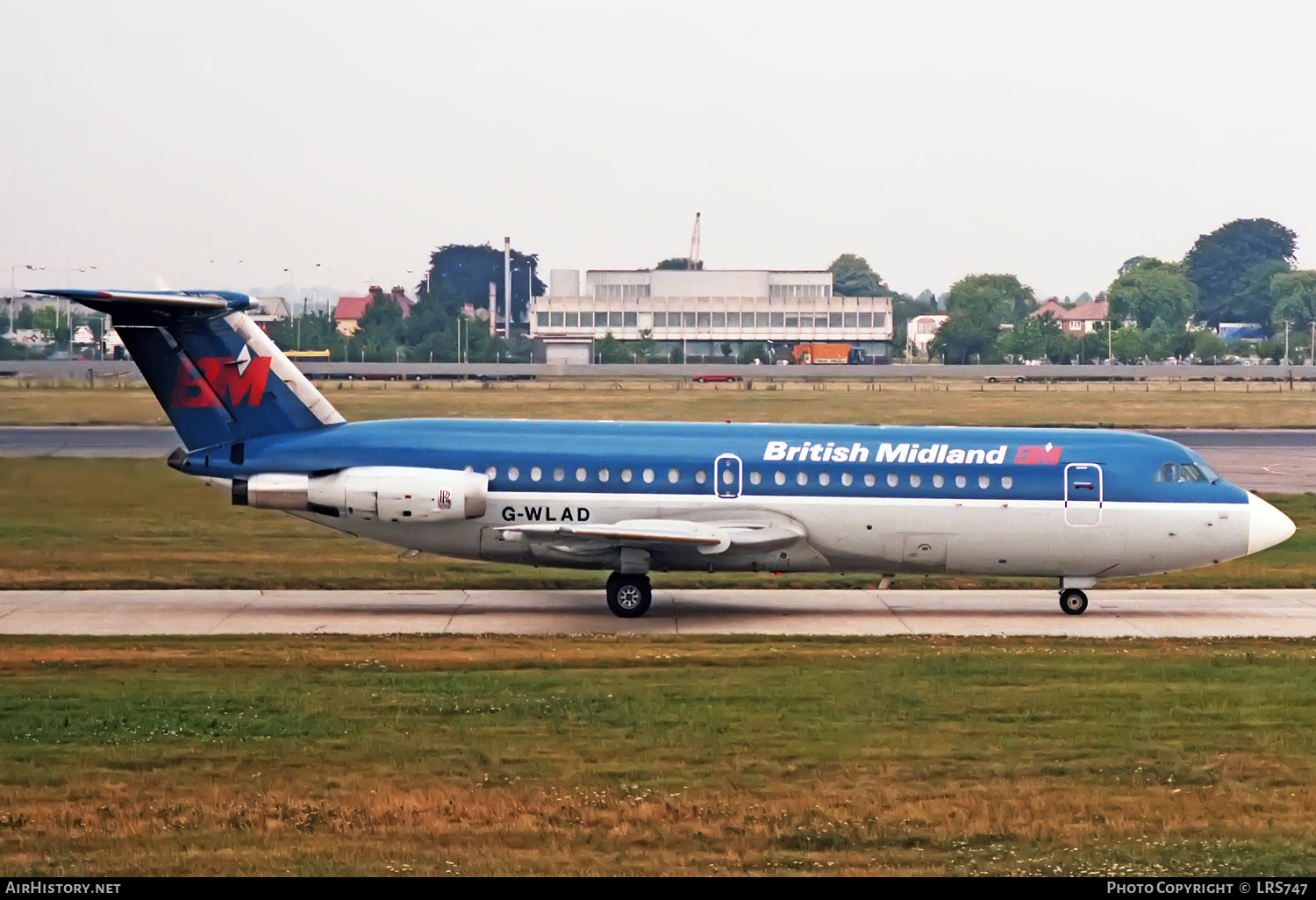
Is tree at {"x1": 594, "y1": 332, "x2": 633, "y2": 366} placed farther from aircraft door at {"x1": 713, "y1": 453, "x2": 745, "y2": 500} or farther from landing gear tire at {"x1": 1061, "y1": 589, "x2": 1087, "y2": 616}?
aircraft door at {"x1": 713, "y1": 453, "x2": 745, "y2": 500}

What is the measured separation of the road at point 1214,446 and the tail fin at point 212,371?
67.0 ft

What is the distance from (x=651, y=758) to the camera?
1753cm

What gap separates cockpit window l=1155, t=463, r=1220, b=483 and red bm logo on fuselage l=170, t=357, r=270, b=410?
50.7 feet

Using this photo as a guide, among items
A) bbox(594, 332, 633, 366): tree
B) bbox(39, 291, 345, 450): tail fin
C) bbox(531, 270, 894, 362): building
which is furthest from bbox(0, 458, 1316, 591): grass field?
bbox(531, 270, 894, 362): building

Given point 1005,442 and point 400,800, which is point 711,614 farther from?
point 400,800

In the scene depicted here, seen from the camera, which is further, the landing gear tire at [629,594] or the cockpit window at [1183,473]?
the cockpit window at [1183,473]

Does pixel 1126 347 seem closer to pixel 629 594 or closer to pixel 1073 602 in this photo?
pixel 1073 602

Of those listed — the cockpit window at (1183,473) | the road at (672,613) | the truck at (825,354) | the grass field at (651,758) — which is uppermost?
the truck at (825,354)

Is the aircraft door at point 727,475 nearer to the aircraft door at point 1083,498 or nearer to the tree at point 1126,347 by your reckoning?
the aircraft door at point 1083,498

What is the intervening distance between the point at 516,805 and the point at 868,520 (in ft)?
45.0

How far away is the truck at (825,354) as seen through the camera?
168875mm

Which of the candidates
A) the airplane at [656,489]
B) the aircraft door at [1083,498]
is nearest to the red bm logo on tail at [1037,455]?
the airplane at [656,489]

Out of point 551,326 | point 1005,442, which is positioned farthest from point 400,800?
point 551,326

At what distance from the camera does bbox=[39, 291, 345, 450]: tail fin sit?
28.3 m
